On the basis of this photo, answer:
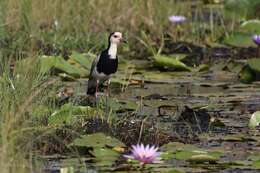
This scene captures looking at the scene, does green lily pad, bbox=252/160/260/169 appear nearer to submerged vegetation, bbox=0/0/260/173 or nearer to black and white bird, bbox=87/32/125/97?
submerged vegetation, bbox=0/0/260/173

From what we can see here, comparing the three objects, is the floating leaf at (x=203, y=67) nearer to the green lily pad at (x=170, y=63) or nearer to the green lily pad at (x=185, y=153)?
the green lily pad at (x=170, y=63)

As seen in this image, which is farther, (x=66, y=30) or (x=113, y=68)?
(x=66, y=30)

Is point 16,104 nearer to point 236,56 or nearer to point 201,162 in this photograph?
point 201,162

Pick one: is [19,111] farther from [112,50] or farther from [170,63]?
[170,63]

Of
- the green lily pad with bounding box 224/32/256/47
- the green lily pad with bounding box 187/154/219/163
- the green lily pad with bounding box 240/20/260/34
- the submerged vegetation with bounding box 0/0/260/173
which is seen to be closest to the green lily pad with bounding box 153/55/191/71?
the submerged vegetation with bounding box 0/0/260/173

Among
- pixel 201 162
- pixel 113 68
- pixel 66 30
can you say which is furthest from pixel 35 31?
pixel 201 162

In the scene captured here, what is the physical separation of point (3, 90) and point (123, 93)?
2006mm

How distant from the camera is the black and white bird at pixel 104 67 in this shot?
308 inches

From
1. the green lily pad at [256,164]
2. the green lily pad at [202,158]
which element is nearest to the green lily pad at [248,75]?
the green lily pad at [202,158]

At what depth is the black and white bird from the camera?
7828 mm

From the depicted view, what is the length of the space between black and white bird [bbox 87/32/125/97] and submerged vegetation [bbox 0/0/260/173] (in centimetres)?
13

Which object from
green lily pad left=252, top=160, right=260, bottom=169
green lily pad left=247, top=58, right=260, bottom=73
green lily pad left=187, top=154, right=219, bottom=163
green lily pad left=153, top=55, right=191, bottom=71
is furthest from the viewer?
green lily pad left=153, top=55, right=191, bottom=71

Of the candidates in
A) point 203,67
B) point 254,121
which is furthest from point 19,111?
point 203,67

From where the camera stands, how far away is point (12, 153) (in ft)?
15.2
